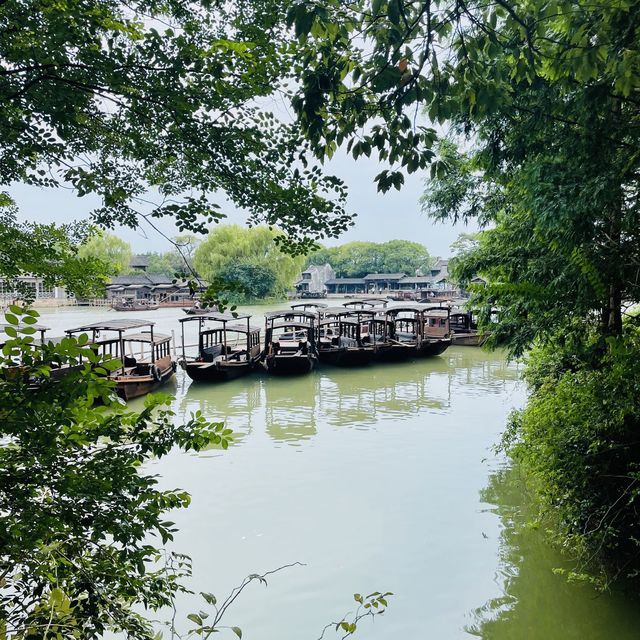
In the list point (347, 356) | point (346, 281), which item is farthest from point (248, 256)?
point (346, 281)

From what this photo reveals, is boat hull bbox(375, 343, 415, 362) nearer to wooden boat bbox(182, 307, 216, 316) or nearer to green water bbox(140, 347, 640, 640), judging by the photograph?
wooden boat bbox(182, 307, 216, 316)

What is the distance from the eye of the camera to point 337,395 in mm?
13109

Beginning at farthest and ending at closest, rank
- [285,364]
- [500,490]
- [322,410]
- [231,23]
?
[285,364], [322,410], [500,490], [231,23]

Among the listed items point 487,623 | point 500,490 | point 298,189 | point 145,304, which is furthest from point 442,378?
point 145,304

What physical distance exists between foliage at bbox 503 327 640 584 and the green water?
503 mm

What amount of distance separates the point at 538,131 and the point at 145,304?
4018 centimetres

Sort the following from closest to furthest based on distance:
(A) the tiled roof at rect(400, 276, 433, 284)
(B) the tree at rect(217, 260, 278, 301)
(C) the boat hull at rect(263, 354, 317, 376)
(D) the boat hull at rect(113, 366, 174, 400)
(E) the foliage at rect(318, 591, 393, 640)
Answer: (E) the foliage at rect(318, 591, 393, 640) < (D) the boat hull at rect(113, 366, 174, 400) < (C) the boat hull at rect(263, 354, 317, 376) < (B) the tree at rect(217, 260, 278, 301) < (A) the tiled roof at rect(400, 276, 433, 284)

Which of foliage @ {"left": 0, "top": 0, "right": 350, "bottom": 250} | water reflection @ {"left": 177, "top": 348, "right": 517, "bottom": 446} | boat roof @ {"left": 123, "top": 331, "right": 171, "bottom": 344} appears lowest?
water reflection @ {"left": 177, "top": 348, "right": 517, "bottom": 446}

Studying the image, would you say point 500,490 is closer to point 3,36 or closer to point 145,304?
point 3,36

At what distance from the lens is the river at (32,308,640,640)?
157 inches

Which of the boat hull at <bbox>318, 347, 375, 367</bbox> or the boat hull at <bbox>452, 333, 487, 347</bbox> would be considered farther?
the boat hull at <bbox>452, 333, 487, 347</bbox>

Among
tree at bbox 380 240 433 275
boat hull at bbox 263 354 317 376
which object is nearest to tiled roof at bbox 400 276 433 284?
tree at bbox 380 240 433 275

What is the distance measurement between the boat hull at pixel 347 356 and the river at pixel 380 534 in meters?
5.89

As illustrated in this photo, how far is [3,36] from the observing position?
2125 millimetres
